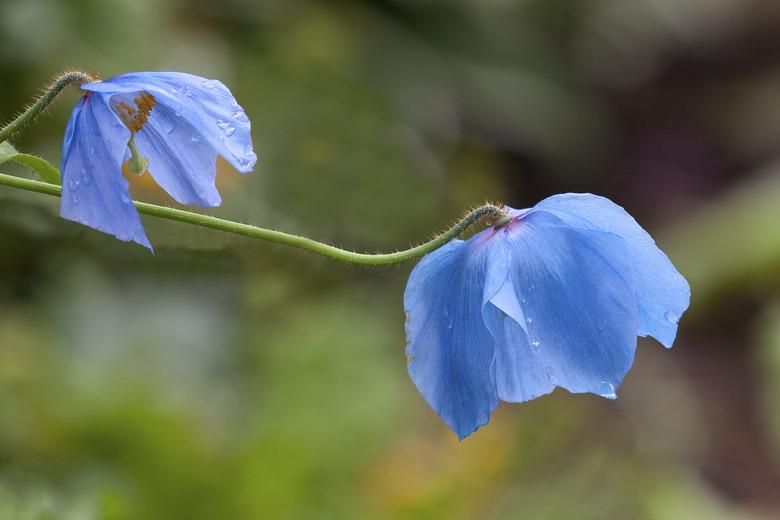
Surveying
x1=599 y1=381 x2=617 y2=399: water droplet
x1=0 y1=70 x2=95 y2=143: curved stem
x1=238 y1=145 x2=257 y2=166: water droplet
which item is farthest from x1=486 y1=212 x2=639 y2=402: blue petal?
x1=0 y1=70 x2=95 y2=143: curved stem

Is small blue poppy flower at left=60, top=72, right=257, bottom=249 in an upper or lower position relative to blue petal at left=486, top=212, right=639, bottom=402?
upper

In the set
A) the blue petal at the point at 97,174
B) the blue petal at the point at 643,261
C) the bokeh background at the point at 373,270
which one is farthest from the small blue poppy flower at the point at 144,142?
the blue petal at the point at 643,261

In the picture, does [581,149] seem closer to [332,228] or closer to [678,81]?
[678,81]

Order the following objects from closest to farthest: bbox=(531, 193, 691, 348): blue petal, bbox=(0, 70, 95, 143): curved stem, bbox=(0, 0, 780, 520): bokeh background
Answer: bbox=(0, 70, 95, 143): curved stem → bbox=(531, 193, 691, 348): blue petal → bbox=(0, 0, 780, 520): bokeh background

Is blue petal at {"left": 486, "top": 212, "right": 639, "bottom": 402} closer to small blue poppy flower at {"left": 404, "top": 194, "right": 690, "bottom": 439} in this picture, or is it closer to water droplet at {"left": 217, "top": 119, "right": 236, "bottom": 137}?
small blue poppy flower at {"left": 404, "top": 194, "right": 690, "bottom": 439}

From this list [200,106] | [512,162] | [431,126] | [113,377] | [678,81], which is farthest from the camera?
[678,81]

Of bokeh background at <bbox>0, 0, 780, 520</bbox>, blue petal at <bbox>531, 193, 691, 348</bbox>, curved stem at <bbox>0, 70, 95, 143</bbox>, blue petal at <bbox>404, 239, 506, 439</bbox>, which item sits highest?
curved stem at <bbox>0, 70, 95, 143</bbox>

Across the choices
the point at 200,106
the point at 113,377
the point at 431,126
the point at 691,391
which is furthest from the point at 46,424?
the point at 691,391
